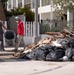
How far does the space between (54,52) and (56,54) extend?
197 millimetres

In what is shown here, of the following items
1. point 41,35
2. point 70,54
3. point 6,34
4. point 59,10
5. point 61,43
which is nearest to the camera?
point 70,54

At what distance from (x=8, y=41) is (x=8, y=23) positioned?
3713mm

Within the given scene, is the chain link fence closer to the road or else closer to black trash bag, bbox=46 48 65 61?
black trash bag, bbox=46 48 65 61

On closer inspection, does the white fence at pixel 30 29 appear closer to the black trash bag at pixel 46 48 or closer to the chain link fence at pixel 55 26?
the chain link fence at pixel 55 26

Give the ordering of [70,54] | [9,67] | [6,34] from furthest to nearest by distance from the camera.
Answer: [6,34], [70,54], [9,67]

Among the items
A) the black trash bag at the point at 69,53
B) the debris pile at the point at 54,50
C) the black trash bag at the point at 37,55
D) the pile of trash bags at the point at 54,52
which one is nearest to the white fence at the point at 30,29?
the debris pile at the point at 54,50

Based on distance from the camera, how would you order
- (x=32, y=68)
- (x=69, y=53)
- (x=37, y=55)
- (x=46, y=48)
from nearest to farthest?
1. (x=32, y=68)
2. (x=69, y=53)
3. (x=37, y=55)
4. (x=46, y=48)

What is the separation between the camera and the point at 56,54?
14.0 metres

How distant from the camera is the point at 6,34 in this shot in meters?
20.0

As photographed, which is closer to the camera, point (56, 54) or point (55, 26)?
point (56, 54)

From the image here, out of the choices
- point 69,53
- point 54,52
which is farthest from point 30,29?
point 69,53

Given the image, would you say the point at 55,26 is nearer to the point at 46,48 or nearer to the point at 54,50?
the point at 46,48

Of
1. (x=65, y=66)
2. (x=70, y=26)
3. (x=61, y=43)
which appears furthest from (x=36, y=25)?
(x=65, y=66)

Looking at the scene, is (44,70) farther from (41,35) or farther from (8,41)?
(41,35)
